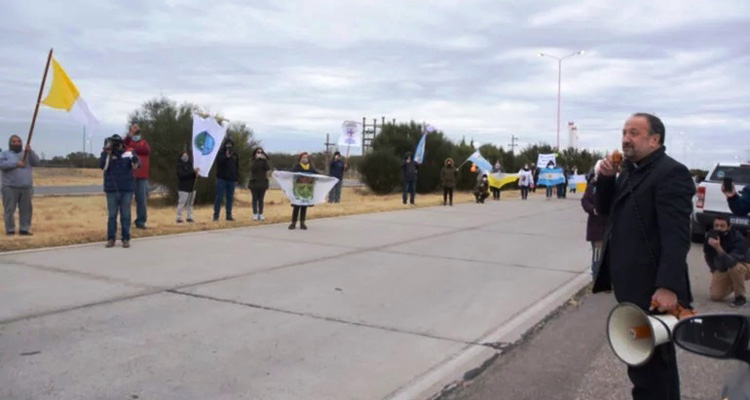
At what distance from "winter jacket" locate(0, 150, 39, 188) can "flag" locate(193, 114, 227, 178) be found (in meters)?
3.63

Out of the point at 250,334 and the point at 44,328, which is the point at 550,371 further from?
the point at 44,328

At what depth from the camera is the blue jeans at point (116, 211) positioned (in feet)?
34.2

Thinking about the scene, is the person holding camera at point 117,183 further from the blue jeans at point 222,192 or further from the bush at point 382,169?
the bush at point 382,169

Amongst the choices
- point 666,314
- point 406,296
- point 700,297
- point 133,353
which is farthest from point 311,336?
point 700,297

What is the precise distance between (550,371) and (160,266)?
560 cm

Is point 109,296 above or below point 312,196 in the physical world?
below

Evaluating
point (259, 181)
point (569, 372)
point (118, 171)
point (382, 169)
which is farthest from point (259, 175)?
point (382, 169)

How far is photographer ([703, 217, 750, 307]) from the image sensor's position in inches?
317

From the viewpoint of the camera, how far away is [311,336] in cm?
604

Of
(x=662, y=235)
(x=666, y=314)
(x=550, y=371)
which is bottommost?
(x=550, y=371)

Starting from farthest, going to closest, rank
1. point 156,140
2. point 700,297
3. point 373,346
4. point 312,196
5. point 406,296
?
point 156,140 → point 312,196 → point 700,297 → point 406,296 → point 373,346

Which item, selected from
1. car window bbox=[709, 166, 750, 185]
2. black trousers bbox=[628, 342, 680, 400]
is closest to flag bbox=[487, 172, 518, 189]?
car window bbox=[709, 166, 750, 185]

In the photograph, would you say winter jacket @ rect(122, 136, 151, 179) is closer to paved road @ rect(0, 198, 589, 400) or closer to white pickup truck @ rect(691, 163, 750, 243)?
paved road @ rect(0, 198, 589, 400)

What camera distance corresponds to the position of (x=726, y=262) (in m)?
8.00
